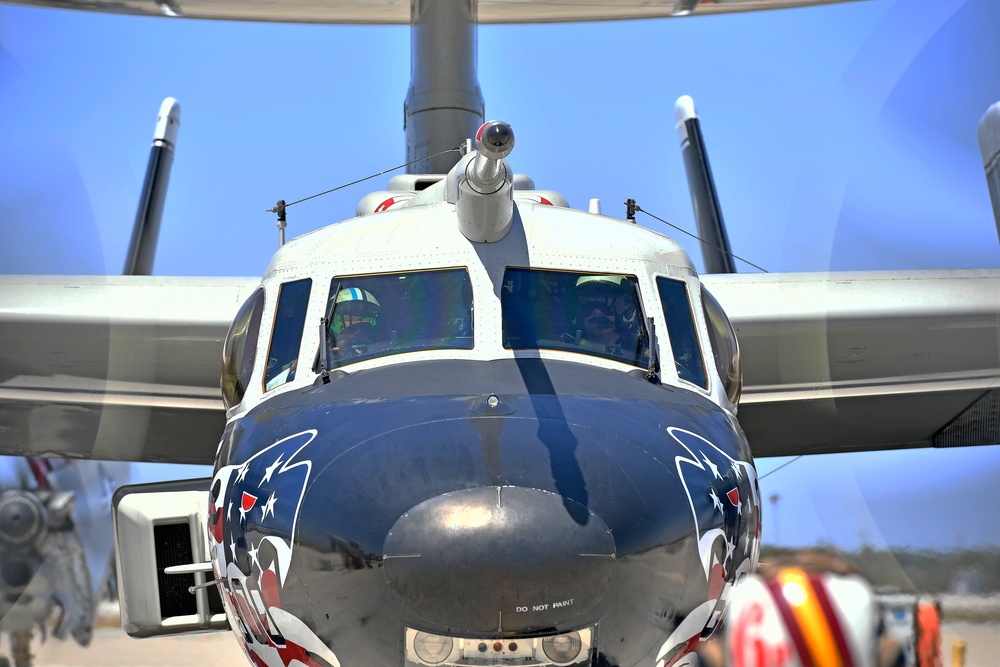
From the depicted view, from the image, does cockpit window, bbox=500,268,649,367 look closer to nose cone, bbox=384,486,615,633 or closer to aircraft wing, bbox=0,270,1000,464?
nose cone, bbox=384,486,615,633

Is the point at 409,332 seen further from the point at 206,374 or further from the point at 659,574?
the point at 206,374

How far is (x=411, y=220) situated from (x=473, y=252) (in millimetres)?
535

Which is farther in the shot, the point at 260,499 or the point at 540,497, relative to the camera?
the point at 260,499

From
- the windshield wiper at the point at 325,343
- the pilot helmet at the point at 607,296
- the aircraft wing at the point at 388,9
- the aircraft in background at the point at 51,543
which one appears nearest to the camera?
the windshield wiper at the point at 325,343

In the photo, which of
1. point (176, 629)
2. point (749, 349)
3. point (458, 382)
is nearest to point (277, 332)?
point (458, 382)

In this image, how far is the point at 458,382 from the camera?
4.88m

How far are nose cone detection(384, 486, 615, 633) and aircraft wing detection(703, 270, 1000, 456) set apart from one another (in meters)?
5.77

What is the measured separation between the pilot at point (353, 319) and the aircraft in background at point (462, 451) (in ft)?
0.03

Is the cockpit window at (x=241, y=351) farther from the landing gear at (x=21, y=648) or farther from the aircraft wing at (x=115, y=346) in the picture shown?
the landing gear at (x=21, y=648)

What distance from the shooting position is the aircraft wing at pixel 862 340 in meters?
9.60

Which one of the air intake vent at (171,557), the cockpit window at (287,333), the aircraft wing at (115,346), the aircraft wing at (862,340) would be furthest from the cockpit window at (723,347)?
the aircraft wing at (115,346)

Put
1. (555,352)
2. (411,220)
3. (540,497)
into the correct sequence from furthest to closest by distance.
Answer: (411,220) → (555,352) → (540,497)

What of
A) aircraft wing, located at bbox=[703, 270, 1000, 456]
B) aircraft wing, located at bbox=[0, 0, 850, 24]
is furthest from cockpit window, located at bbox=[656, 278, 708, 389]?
aircraft wing, located at bbox=[0, 0, 850, 24]

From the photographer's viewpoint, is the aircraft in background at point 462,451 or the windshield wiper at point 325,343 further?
the windshield wiper at point 325,343
